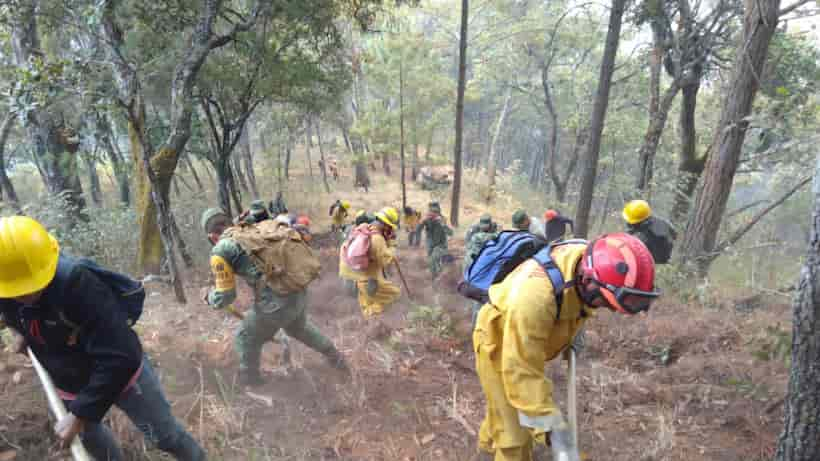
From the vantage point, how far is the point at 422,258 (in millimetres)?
10734

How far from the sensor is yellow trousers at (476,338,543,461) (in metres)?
2.63

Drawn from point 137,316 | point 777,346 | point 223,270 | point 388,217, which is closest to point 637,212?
point 777,346

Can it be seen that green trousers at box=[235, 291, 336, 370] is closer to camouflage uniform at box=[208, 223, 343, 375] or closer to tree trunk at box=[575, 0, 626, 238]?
camouflage uniform at box=[208, 223, 343, 375]

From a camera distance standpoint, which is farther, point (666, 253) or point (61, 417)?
point (666, 253)

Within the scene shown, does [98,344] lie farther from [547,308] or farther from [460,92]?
[460,92]

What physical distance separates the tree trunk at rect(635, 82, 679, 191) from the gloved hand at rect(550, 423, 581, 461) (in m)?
8.86

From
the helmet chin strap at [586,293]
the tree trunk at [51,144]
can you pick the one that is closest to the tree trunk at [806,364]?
the helmet chin strap at [586,293]

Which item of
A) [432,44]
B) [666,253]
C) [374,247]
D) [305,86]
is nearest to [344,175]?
[432,44]

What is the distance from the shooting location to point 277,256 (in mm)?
3896

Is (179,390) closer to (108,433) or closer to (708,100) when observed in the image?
(108,433)

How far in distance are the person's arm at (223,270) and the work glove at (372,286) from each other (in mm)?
2864

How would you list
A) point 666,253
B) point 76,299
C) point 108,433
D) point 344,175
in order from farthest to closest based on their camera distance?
point 344,175 < point 666,253 < point 108,433 < point 76,299

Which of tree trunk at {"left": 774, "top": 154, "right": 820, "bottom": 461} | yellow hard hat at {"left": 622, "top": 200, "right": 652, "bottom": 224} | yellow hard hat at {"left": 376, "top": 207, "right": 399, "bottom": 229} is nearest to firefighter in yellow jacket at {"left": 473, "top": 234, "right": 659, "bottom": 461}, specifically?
tree trunk at {"left": 774, "top": 154, "right": 820, "bottom": 461}

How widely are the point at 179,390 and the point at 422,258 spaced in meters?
7.18
